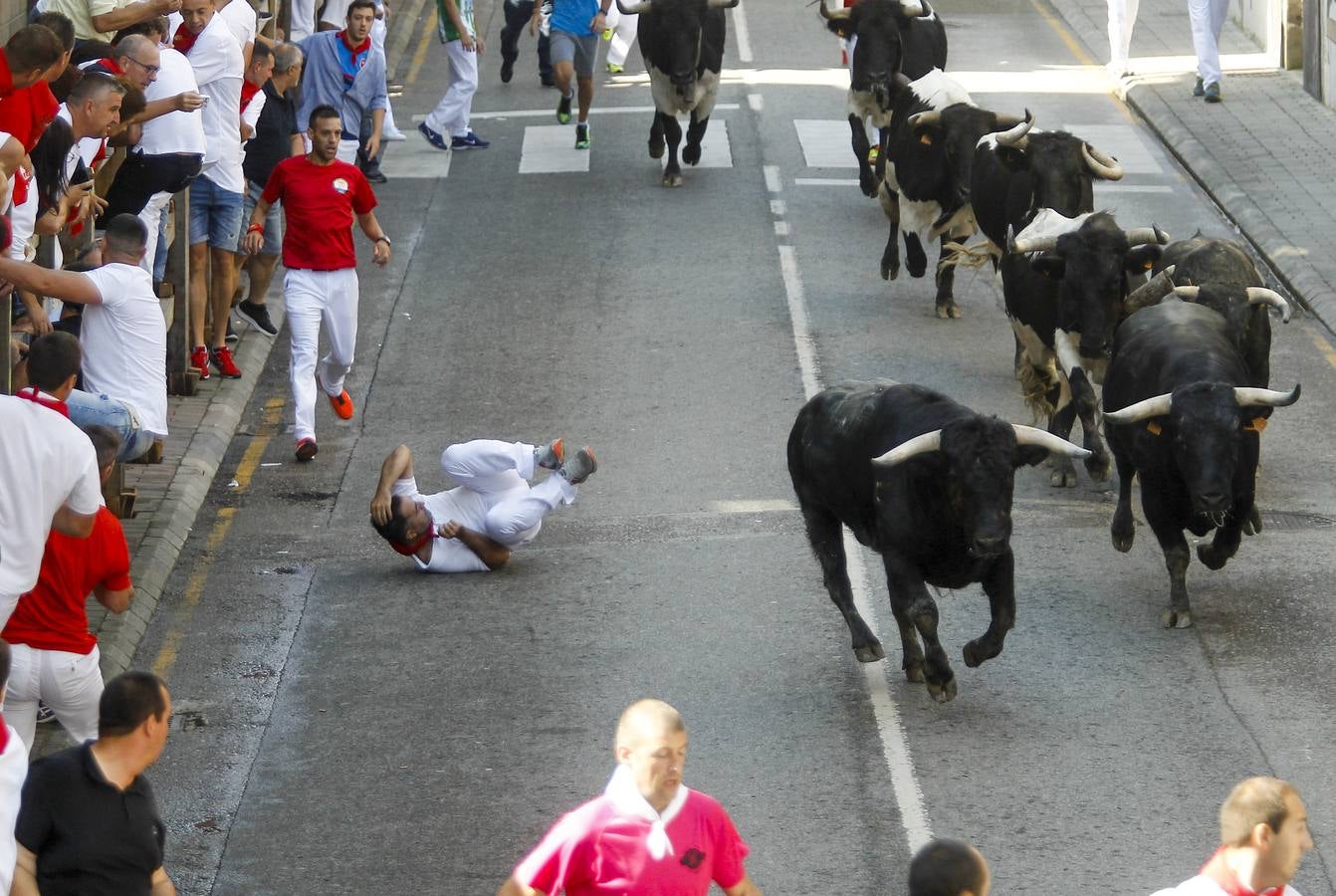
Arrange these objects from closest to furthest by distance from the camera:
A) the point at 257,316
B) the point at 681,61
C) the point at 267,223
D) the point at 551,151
Answer: the point at 267,223
the point at 257,316
the point at 681,61
the point at 551,151

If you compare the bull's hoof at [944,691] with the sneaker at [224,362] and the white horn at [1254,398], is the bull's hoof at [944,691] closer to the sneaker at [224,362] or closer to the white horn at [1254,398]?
the white horn at [1254,398]

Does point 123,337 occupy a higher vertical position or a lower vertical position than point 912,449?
higher

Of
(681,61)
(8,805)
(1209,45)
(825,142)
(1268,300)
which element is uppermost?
(8,805)

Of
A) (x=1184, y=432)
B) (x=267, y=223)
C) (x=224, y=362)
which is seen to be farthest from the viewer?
(x=267, y=223)

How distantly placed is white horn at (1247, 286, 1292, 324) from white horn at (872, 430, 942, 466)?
3705 millimetres

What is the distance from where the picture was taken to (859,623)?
10312mm

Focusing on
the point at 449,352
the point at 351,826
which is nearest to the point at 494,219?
the point at 449,352

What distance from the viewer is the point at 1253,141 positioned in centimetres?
2262

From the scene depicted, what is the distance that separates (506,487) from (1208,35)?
15.1 m

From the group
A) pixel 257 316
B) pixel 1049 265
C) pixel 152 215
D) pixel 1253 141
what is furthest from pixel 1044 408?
pixel 1253 141

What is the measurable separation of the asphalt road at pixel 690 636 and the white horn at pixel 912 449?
1254mm

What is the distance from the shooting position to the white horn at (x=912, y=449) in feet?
31.0

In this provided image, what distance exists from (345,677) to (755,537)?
115 inches

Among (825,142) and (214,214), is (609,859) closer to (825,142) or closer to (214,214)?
(214,214)
